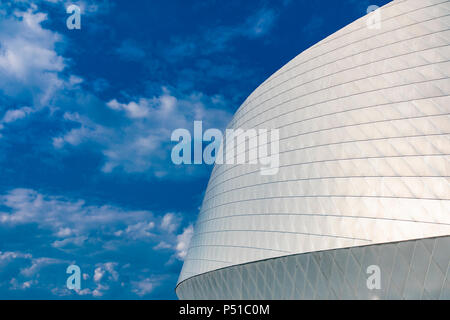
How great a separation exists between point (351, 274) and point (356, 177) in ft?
17.2

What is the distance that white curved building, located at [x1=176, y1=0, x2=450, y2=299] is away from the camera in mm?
17781

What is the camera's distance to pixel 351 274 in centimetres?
1959

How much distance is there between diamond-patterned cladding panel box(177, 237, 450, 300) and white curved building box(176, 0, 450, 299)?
0.06m

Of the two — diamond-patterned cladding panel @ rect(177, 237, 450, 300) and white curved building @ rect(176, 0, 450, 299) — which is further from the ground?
white curved building @ rect(176, 0, 450, 299)

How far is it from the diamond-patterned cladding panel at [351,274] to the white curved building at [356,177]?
0.06 meters

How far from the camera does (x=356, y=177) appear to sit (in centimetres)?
2080

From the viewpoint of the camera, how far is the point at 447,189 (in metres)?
17.2

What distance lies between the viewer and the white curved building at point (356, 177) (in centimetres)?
1778

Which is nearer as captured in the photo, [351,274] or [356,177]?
[351,274]

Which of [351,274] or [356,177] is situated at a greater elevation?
[356,177]

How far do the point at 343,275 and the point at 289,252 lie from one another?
380cm
